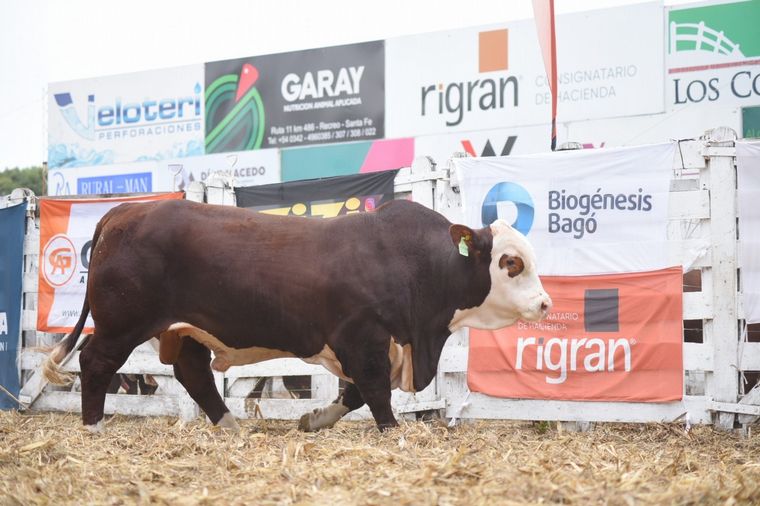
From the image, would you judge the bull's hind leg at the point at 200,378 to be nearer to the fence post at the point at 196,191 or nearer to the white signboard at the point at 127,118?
the fence post at the point at 196,191

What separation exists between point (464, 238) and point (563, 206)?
1510mm

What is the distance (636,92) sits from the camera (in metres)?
13.5

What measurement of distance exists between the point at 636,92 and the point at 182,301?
30.6 feet

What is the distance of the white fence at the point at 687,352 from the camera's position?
6656mm

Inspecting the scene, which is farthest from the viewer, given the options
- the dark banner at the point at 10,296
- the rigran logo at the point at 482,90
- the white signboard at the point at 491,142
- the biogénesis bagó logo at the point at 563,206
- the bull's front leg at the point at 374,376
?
the rigran logo at the point at 482,90

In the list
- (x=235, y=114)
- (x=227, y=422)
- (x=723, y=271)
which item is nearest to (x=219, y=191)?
(x=227, y=422)

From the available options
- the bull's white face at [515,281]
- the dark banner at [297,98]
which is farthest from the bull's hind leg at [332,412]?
the dark banner at [297,98]

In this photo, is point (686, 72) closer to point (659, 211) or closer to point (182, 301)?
point (659, 211)

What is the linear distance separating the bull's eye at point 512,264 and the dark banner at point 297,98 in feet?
31.4

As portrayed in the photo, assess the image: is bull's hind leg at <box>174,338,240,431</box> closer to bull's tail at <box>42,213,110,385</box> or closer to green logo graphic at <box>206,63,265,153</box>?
bull's tail at <box>42,213,110,385</box>

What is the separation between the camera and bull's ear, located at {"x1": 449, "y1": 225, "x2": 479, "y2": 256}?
5.98 m

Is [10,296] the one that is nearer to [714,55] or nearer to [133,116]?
[133,116]

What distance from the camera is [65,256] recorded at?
873 centimetres

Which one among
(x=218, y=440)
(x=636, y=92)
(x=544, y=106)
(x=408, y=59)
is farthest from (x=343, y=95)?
(x=218, y=440)
